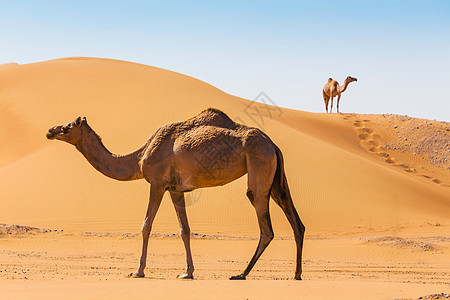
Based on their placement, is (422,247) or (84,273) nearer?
(84,273)

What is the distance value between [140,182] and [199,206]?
3.24 m

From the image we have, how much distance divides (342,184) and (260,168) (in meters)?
19.1

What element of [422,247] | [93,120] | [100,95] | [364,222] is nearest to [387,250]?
[422,247]

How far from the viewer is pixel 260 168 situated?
409 inches

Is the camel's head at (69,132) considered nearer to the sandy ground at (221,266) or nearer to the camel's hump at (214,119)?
the camel's hump at (214,119)

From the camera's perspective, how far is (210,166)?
1064cm

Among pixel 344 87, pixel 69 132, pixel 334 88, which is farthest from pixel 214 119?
pixel 334 88

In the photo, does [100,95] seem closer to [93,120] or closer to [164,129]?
[93,120]

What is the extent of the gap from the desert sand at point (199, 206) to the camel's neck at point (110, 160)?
185cm

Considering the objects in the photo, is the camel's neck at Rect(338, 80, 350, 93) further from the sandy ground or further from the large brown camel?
the large brown camel

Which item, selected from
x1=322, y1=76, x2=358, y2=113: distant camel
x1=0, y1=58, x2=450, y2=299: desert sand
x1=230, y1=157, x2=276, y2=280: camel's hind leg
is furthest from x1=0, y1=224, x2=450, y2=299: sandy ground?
x1=322, y1=76, x2=358, y2=113: distant camel

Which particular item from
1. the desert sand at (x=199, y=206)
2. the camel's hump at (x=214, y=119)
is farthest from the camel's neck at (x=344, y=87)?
the camel's hump at (x=214, y=119)

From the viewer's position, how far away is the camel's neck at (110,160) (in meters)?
11.4

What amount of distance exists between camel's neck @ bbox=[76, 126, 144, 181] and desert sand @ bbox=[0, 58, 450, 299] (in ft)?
6.07
